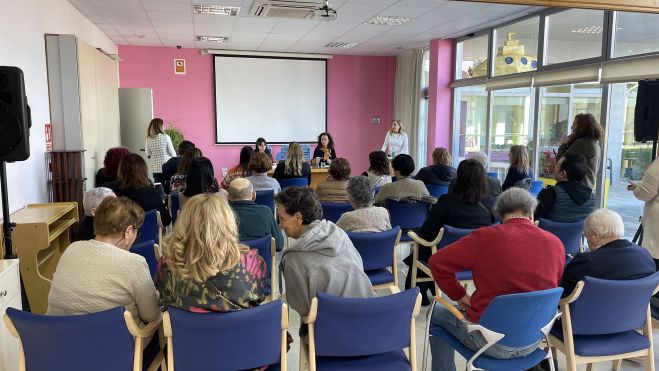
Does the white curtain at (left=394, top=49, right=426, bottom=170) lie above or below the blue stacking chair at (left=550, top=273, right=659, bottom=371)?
above

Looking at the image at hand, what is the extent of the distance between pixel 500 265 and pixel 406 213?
6.96 ft

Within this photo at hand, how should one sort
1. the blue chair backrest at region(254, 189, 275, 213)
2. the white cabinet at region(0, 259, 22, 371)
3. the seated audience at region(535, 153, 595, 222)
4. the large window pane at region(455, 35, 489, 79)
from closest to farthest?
the white cabinet at region(0, 259, 22, 371) → the seated audience at region(535, 153, 595, 222) → the blue chair backrest at region(254, 189, 275, 213) → the large window pane at region(455, 35, 489, 79)

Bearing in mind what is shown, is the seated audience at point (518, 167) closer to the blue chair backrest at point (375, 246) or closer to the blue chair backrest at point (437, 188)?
the blue chair backrest at point (437, 188)

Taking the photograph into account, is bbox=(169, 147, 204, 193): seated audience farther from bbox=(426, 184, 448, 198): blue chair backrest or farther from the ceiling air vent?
bbox=(426, 184, 448, 198): blue chair backrest

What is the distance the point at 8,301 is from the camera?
2521 mm

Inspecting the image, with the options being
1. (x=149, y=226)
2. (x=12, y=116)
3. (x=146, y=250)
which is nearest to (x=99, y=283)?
(x=146, y=250)

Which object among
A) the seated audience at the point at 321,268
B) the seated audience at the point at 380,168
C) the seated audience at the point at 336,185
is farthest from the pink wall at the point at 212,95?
the seated audience at the point at 321,268

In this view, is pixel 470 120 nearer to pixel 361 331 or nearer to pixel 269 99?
pixel 269 99

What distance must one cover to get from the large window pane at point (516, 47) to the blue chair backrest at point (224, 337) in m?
6.36

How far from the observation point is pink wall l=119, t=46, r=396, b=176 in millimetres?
9703

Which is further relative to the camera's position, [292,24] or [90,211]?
[292,24]

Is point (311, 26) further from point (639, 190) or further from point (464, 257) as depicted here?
point (464, 257)

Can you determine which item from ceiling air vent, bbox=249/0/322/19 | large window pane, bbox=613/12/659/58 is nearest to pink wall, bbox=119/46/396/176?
ceiling air vent, bbox=249/0/322/19

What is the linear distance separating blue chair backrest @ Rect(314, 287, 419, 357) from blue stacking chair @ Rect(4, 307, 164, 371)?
2.41 feet
